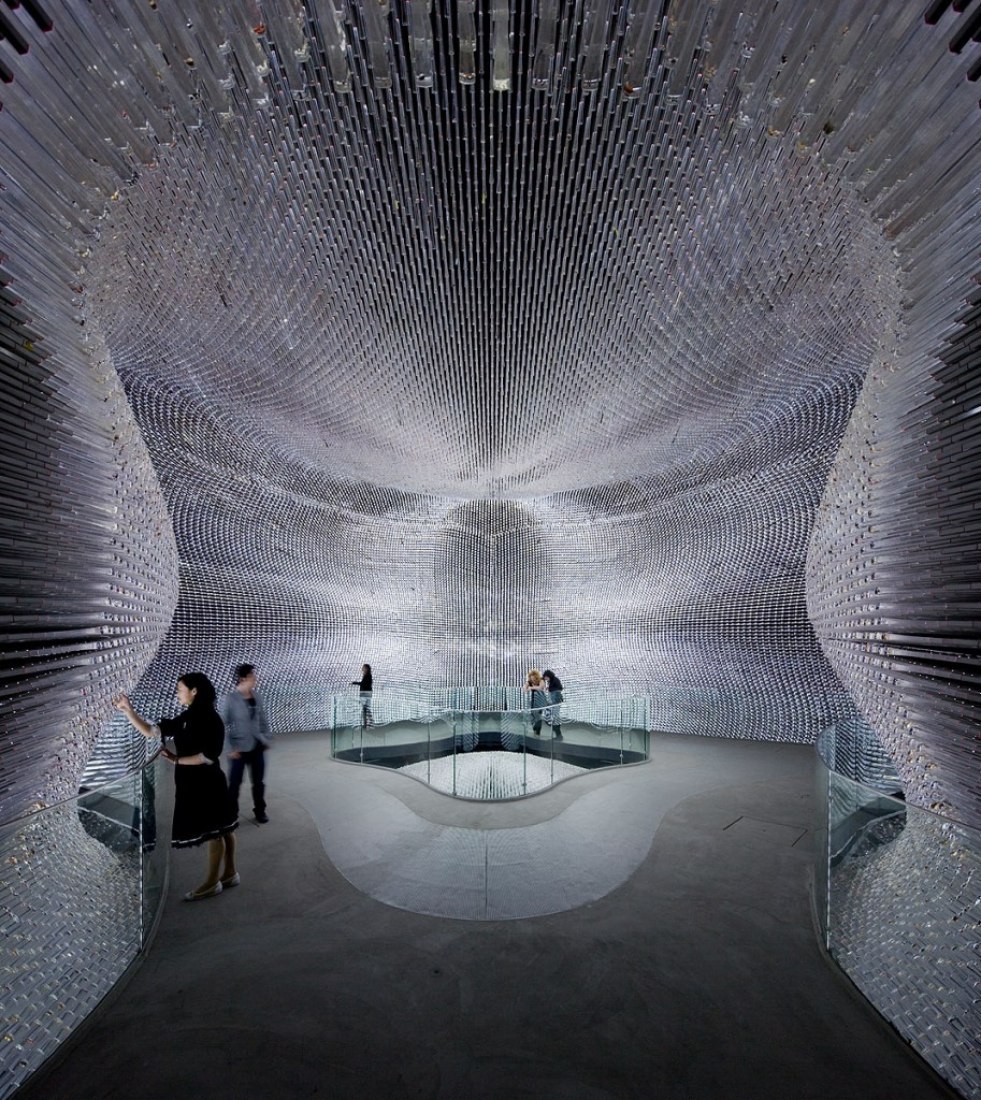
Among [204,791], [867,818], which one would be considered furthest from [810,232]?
[204,791]

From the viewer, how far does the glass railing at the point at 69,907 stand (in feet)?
6.80

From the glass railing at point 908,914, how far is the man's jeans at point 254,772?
395 centimetres

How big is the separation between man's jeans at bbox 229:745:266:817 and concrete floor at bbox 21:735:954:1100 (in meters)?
0.64

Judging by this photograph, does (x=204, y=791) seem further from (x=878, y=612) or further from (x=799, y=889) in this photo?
(x=878, y=612)

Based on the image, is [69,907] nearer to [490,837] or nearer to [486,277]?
[490,837]

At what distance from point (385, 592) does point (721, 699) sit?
19.6 feet

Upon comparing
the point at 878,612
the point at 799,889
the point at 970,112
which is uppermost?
the point at 970,112

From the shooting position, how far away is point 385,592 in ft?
36.9

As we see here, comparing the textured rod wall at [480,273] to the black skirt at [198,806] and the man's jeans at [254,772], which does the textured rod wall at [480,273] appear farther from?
the man's jeans at [254,772]

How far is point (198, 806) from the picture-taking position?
3.42 m

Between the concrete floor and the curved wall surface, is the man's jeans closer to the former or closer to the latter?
the concrete floor


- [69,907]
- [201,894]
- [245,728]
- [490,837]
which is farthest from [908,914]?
[245,728]

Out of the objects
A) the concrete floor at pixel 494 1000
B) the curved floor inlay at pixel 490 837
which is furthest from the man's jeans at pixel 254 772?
the concrete floor at pixel 494 1000

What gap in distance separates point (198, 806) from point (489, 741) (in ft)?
12.3
